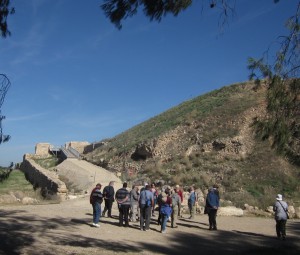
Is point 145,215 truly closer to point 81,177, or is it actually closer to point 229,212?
point 229,212

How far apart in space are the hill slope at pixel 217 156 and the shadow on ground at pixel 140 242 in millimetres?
9489

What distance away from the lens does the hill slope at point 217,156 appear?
28.9 m

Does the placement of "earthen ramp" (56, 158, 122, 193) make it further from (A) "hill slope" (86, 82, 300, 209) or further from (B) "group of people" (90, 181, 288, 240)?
(B) "group of people" (90, 181, 288, 240)

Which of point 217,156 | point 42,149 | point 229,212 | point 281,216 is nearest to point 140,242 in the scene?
point 281,216

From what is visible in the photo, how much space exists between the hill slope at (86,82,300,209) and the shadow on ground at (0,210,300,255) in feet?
31.1

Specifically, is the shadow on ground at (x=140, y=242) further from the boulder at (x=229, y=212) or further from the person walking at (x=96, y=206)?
the boulder at (x=229, y=212)

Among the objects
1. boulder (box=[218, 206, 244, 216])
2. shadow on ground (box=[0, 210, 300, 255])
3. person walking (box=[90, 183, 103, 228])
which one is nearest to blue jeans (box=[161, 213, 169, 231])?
shadow on ground (box=[0, 210, 300, 255])

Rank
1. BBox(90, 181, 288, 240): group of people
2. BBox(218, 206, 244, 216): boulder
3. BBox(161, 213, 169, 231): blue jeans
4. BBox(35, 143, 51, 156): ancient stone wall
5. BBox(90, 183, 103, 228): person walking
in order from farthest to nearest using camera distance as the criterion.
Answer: BBox(35, 143, 51, 156): ancient stone wall, BBox(218, 206, 244, 216): boulder, BBox(90, 183, 103, 228): person walking, BBox(161, 213, 169, 231): blue jeans, BBox(90, 181, 288, 240): group of people

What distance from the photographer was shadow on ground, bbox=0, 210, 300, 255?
12508 mm

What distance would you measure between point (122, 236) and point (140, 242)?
3.43 feet

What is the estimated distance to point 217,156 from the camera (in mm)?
33938

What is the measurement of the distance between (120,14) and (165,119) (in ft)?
137

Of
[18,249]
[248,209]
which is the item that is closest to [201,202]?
[248,209]

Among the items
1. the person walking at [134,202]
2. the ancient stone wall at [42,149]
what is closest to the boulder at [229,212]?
the person walking at [134,202]
